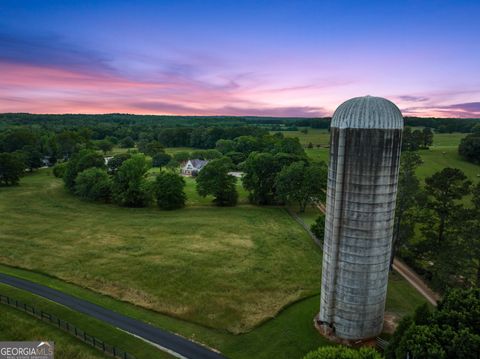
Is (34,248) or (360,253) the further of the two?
(34,248)

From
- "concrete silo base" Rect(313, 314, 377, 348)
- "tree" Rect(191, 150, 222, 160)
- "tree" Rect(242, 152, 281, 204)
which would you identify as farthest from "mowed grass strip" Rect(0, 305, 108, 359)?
"tree" Rect(191, 150, 222, 160)

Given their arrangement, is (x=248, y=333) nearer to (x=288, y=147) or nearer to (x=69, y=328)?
(x=69, y=328)

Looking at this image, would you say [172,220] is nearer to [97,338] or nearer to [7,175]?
[97,338]

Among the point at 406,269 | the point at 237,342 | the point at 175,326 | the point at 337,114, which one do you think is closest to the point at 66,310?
the point at 175,326

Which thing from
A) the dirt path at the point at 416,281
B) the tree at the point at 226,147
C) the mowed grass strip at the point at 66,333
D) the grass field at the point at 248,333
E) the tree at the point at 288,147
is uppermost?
the tree at the point at 288,147

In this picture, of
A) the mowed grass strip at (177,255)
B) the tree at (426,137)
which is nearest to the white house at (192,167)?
the mowed grass strip at (177,255)

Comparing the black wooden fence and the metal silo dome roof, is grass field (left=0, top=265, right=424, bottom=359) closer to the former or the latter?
the black wooden fence

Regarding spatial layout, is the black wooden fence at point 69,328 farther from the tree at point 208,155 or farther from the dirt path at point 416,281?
the tree at point 208,155
